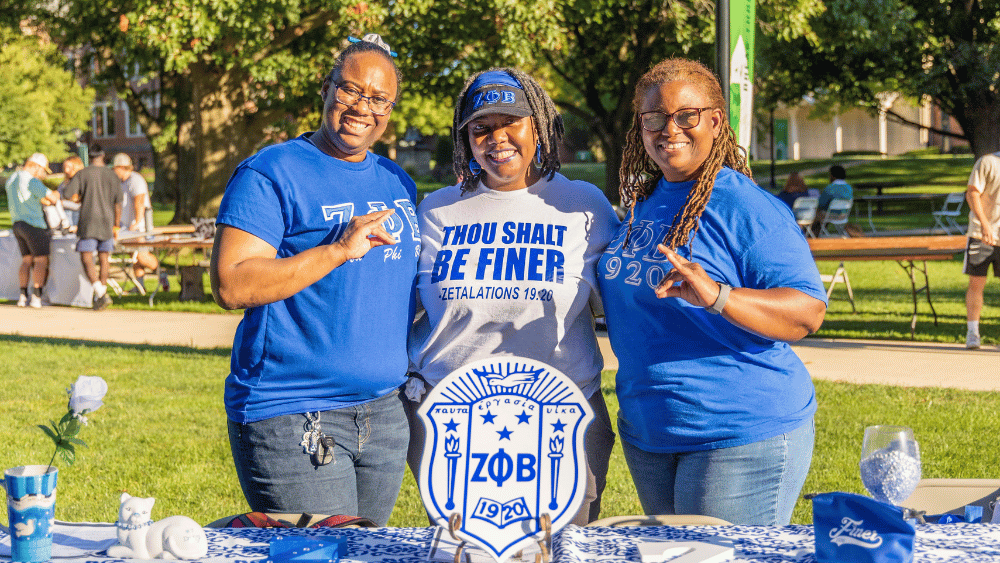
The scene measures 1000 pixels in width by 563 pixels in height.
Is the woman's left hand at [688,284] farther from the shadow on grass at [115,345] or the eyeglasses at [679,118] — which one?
the shadow on grass at [115,345]

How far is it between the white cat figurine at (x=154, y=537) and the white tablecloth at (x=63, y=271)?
10.9m

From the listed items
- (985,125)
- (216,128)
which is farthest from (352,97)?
(985,125)

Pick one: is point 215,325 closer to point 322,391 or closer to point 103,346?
point 103,346

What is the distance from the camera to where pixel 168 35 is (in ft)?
43.2

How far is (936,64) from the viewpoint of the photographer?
21.7 m

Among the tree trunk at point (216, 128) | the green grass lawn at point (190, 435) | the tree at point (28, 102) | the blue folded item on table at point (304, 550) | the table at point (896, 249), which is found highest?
the tree at point (28, 102)

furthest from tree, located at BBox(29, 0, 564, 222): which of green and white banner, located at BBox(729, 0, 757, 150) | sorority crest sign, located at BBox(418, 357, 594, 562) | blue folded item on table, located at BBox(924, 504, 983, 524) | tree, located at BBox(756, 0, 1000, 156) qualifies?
sorority crest sign, located at BBox(418, 357, 594, 562)

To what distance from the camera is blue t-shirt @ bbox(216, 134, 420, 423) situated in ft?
8.05

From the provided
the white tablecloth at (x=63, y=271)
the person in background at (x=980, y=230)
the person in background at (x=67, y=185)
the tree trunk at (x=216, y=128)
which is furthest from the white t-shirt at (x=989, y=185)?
the tree trunk at (x=216, y=128)

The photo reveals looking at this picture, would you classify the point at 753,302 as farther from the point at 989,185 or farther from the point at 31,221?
the point at 31,221

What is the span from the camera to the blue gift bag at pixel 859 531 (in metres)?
1.86

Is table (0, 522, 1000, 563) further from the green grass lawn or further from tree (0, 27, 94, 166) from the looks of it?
tree (0, 27, 94, 166)

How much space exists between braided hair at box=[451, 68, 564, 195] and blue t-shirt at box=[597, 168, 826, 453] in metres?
0.43

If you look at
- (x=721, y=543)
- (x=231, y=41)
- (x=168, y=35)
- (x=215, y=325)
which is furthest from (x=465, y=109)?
(x=231, y=41)
